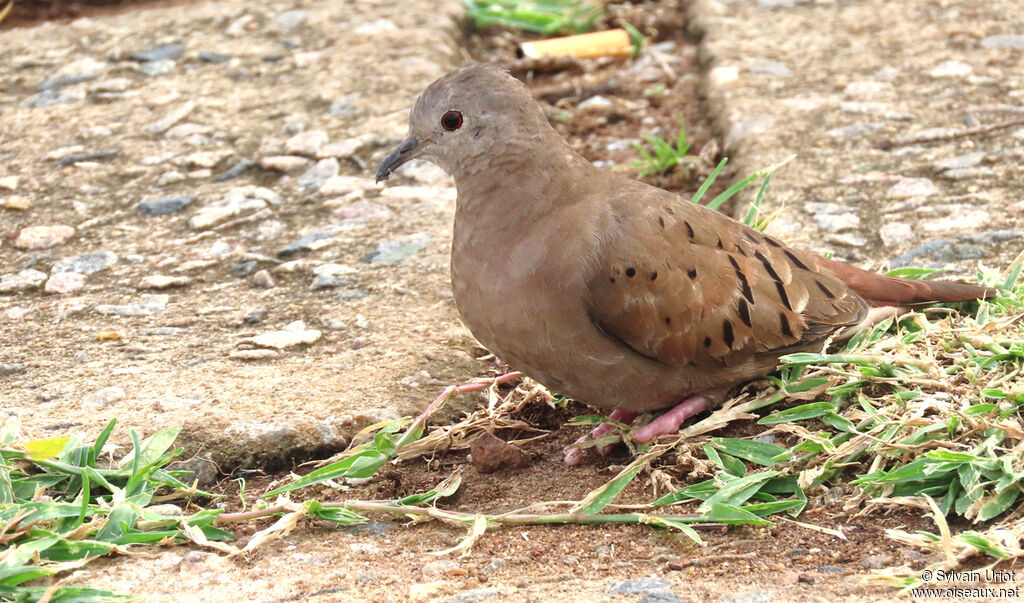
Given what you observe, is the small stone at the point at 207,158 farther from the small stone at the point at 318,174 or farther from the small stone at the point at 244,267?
the small stone at the point at 244,267

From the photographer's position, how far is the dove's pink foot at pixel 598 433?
353cm

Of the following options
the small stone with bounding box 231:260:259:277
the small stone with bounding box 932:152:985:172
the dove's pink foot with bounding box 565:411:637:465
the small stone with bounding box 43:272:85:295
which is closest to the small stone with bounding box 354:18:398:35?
the small stone with bounding box 231:260:259:277

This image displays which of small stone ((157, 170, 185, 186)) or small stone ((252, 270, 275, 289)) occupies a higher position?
small stone ((157, 170, 185, 186))

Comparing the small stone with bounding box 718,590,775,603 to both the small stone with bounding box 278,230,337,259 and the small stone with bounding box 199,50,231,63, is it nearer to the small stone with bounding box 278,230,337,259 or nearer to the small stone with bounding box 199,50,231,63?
the small stone with bounding box 278,230,337,259

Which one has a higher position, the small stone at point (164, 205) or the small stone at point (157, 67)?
the small stone at point (157, 67)

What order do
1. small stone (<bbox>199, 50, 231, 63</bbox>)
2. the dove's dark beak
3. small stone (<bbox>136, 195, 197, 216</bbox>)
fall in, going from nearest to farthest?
the dove's dark beak < small stone (<bbox>136, 195, 197, 216</bbox>) < small stone (<bbox>199, 50, 231, 63</bbox>)

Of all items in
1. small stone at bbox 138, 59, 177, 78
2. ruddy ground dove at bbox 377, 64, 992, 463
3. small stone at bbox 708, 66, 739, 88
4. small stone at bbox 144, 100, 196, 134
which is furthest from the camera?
small stone at bbox 138, 59, 177, 78

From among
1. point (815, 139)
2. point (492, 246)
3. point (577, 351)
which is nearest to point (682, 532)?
point (577, 351)

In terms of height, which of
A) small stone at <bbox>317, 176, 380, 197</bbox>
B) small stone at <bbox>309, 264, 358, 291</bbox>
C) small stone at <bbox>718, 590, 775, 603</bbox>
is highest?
small stone at <bbox>718, 590, 775, 603</bbox>

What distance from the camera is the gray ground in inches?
137

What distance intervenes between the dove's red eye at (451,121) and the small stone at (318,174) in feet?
6.04

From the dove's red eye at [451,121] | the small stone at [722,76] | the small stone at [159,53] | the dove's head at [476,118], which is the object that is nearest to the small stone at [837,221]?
the dove's head at [476,118]

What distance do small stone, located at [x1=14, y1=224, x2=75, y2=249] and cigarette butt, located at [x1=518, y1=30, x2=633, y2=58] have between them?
3.13 meters

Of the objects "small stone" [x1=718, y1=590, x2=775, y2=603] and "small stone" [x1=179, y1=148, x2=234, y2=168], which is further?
"small stone" [x1=179, y1=148, x2=234, y2=168]
